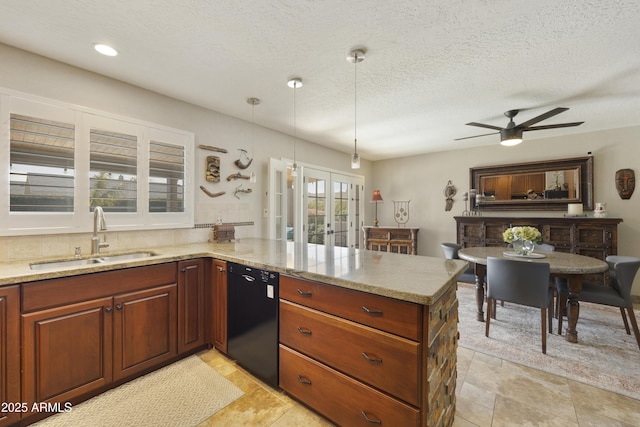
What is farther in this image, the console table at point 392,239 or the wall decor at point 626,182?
the console table at point 392,239

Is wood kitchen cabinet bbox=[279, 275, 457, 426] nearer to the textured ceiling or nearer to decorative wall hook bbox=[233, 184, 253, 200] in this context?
the textured ceiling

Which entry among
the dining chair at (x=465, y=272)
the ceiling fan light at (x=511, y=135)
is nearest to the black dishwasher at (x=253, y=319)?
the dining chair at (x=465, y=272)

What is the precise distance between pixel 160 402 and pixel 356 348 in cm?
142

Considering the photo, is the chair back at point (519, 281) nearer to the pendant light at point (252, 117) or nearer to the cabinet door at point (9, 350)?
the pendant light at point (252, 117)

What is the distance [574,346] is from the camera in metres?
2.51

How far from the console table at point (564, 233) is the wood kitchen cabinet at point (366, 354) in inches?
135

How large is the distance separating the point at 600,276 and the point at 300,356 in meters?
4.45

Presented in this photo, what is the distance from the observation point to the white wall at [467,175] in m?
3.76

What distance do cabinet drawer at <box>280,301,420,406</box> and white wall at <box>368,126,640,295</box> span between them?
438cm

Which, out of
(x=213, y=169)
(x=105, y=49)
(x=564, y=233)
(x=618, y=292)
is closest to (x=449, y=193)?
(x=564, y=233)

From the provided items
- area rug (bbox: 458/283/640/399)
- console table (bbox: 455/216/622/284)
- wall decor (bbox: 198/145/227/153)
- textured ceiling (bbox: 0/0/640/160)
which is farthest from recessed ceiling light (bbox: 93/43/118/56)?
console table (bbox: 455/216/622/284)

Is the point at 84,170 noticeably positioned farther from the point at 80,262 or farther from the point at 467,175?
the point at 467,175

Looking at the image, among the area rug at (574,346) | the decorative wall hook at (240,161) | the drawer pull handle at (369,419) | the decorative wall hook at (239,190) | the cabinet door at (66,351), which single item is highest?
the decorative wall hook at (240,161)

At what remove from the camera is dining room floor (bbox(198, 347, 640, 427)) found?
5.32ft
